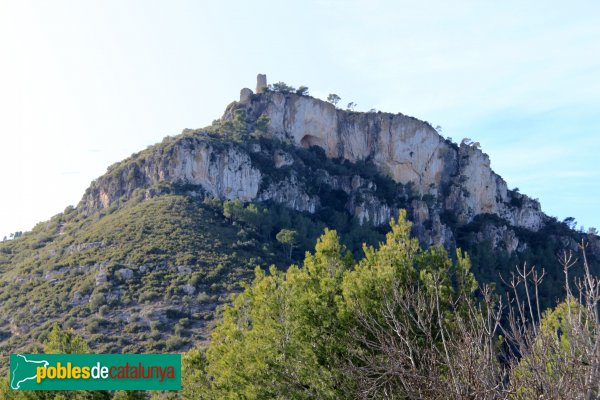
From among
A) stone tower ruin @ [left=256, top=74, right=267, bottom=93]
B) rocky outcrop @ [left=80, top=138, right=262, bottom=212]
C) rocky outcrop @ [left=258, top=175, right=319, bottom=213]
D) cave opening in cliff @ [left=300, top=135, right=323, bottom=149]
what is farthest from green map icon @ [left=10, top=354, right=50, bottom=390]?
stone tower ruin @ [left=256, top=74, right=267, bottom=93]

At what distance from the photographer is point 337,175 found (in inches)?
2992

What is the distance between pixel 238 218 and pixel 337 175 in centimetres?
2227

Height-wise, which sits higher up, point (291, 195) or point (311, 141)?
point (311, 141)

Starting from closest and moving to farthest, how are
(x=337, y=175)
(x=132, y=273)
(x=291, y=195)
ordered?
(x=132, y=273) → (x=291, y=195) → (x=337, y=175)

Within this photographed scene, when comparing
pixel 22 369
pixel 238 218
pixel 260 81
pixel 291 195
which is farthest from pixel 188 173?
A: pixel 22 369

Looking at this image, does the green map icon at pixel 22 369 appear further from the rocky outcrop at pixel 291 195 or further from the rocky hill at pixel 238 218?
the rocky outcrop at pixel 291 195

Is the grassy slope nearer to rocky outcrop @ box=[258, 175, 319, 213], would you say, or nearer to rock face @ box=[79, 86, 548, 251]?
rock face @ box=[79, 86, 548, 251]

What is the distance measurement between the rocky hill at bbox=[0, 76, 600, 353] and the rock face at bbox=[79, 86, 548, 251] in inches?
7.0

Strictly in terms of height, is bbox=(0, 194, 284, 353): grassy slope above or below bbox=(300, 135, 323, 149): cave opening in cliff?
below

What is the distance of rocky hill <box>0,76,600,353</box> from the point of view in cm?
3909

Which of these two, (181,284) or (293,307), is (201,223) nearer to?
(181,284)

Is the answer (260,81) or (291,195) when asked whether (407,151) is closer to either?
(291,195)

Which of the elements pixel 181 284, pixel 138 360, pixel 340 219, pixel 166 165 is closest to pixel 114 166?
pixel 166 165

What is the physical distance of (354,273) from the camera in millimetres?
12922
